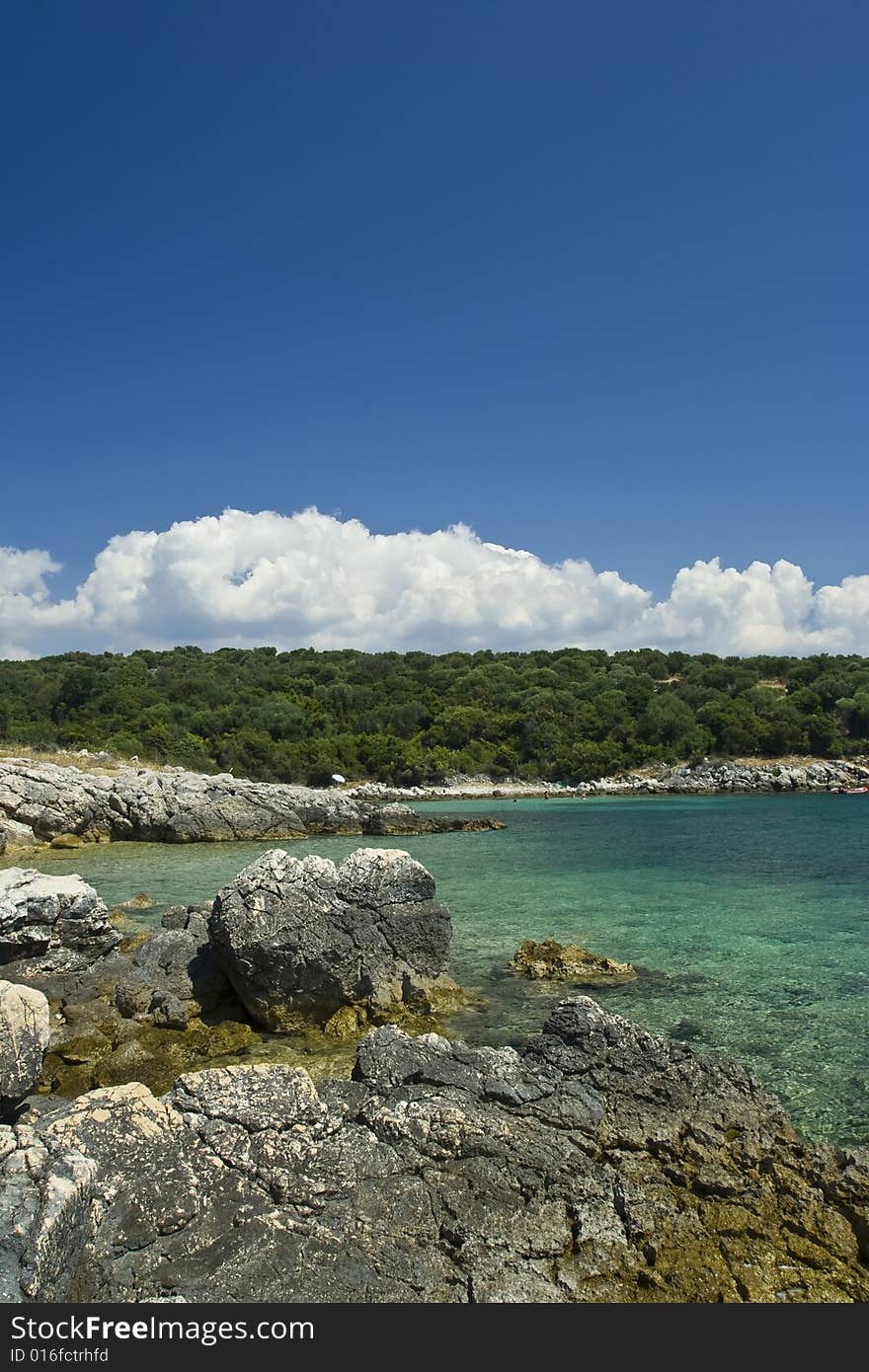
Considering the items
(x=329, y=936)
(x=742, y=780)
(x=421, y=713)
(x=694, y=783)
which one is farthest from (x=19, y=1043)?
(x=421, y=713)

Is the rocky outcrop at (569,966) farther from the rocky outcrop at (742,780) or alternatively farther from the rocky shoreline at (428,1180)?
the rocky outcrop at (742,780)

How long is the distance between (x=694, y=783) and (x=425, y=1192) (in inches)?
3332

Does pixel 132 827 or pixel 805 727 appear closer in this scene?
pixel 132 827

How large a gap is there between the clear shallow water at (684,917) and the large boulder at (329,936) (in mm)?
1298

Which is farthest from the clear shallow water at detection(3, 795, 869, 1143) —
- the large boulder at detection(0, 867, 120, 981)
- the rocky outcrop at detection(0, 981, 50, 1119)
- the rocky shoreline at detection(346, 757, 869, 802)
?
the rocky shoreline at detection(346, 757, 869, 802)

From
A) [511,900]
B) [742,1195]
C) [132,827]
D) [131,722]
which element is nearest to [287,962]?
[742,1195]

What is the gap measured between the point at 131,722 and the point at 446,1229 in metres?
75.8

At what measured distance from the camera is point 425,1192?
6383 mm

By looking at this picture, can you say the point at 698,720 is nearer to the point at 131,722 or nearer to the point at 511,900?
the point at 131,722

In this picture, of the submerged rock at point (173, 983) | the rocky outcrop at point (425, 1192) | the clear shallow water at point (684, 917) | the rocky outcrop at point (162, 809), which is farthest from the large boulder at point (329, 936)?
the rocky outcrop at point (162, 809)

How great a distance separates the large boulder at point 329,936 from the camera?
1239 cm

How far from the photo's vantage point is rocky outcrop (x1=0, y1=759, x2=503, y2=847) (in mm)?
37500

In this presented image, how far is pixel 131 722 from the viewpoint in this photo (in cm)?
7600

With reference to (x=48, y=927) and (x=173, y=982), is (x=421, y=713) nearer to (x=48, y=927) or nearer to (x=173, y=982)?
(x=48, y=927)
